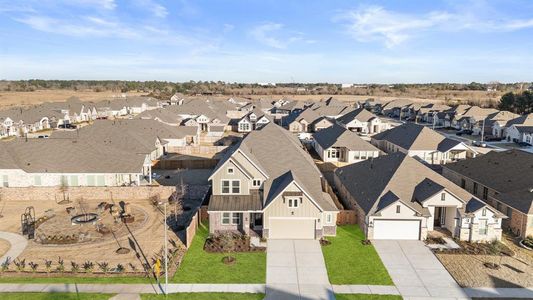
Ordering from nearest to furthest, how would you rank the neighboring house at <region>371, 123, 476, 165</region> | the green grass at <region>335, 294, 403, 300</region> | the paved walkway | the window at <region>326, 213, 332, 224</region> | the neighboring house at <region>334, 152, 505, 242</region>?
the green grass at <region>335, 294, 403, 300</region> < the paved walkway < the neighboring house at <region>334, 152, 505, 242</region> < the window at <region>326, 213, 332, 224</region> < the neighboring house at <region>371, 123, 476, 165</region>

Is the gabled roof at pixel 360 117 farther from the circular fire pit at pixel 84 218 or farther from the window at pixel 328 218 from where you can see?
the circular fire pit at pixel 84 218

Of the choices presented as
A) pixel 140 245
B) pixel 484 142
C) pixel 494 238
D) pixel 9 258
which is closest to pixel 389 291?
pixel 494 238

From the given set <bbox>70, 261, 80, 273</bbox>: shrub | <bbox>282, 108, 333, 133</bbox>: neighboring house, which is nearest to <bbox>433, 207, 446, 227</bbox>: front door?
<bbox>70, 261, 80, 273</bbox>: shrub

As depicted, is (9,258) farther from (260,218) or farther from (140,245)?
(260,218)

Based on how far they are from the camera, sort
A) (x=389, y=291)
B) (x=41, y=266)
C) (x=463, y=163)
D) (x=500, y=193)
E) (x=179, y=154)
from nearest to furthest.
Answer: (x=389, y=291)
(x=41, y=266)
(x=500, y=193)
(x=463, y=163)
(x=179, y=154)

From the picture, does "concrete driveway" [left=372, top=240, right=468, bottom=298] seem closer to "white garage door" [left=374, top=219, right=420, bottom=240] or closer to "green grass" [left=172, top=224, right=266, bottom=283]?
"white garage door" [left=374, top=219, right=420, bottom=240]

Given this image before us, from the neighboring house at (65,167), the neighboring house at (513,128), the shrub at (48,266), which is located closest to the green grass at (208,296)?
the shrub at (48,266)
